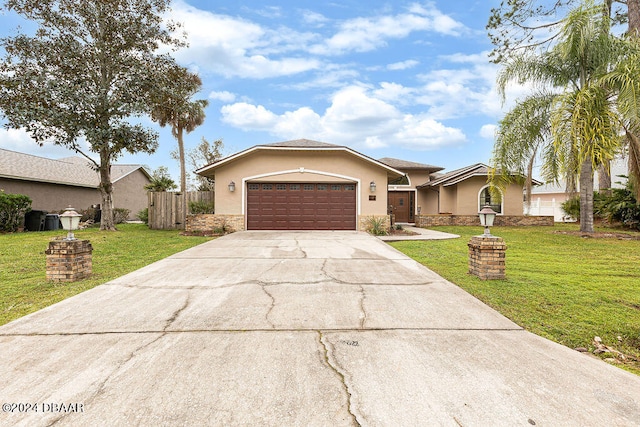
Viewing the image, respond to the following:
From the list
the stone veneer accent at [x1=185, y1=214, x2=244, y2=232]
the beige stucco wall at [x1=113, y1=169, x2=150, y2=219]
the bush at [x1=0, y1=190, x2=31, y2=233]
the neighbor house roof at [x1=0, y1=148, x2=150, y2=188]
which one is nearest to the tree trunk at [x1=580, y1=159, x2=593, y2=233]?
the stone veneer accent at [x1=185, y1=214, x2=244, y2=232]

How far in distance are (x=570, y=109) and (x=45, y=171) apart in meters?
26.8

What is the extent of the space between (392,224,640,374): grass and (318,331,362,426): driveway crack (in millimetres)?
2296

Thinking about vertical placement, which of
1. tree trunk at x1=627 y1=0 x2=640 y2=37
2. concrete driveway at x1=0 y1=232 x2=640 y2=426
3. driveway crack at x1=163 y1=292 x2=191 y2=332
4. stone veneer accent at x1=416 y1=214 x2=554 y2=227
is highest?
tree trunk at x1=627 y1=0 x2=640 y2=37

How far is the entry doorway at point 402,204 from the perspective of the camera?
2195 centimetres

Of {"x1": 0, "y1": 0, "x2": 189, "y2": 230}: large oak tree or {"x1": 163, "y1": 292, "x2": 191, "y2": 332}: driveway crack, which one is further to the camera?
{"x1": 0, "y1": 0, "x2": 189, "y2": 230}: large oak tree

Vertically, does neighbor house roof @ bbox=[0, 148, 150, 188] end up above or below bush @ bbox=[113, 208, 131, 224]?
above

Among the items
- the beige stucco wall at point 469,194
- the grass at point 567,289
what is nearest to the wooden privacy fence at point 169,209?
the grass at point 567,289

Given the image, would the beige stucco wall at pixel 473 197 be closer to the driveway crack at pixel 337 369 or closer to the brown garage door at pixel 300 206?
the brown garage door at pixel 300 206

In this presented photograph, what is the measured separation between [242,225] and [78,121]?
8109 millimetres

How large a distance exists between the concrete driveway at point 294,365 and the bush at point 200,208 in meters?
10.6

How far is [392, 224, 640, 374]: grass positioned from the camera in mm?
3438

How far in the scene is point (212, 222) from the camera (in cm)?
1430

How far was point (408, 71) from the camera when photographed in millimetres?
17891

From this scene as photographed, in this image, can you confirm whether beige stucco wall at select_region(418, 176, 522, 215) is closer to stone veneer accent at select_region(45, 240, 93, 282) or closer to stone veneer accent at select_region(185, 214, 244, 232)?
stone veneer accent at select_region(185, 214, 244, 232)
